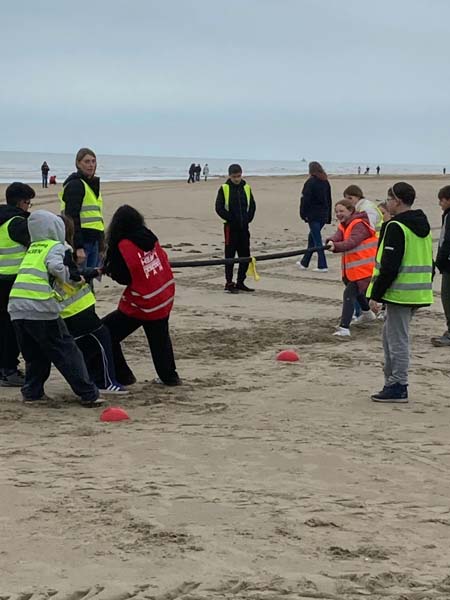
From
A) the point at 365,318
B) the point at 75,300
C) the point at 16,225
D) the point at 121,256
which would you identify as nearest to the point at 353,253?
the point at 365,318

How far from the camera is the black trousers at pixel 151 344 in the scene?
7.70m

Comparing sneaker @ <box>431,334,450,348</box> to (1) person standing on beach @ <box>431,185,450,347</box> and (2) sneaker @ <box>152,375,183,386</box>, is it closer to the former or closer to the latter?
(1) person standing on beach @ <box>431,185,450,347</box>

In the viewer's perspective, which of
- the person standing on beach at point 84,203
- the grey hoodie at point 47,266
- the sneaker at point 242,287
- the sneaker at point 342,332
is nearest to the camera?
the grey hoodie at point 47,266

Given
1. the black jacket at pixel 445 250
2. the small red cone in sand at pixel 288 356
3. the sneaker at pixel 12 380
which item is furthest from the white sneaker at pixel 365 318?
the sneaker at pixel 12 380

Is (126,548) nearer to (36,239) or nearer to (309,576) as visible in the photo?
(309,576)

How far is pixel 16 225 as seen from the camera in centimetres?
751

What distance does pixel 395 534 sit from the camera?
14.6ft

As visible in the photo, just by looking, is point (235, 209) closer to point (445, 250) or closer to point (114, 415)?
point (445, 250)

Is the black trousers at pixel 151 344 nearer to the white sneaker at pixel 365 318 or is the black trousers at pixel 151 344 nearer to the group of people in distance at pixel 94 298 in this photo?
the group of people in distance at pixel 94 298

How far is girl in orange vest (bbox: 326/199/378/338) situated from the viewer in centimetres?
1004

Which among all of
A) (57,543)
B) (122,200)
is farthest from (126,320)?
(122,200)

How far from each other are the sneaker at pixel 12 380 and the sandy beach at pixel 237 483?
12.4 inches

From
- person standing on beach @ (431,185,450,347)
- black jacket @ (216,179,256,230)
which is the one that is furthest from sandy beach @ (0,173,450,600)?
black jacket @ (216,179,256,230)

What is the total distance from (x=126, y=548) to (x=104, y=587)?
0.45m
